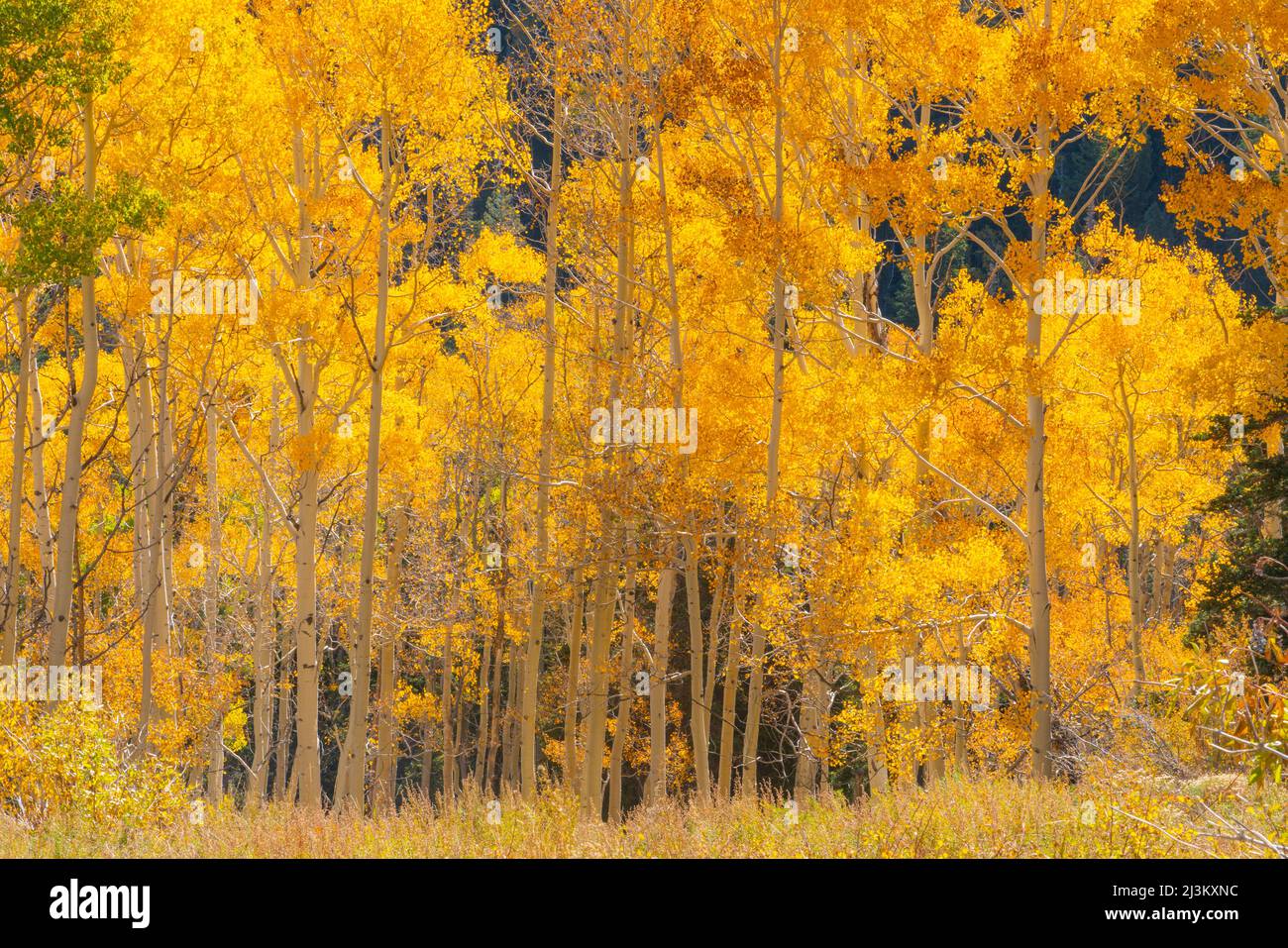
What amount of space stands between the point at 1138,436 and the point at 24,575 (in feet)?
72.0

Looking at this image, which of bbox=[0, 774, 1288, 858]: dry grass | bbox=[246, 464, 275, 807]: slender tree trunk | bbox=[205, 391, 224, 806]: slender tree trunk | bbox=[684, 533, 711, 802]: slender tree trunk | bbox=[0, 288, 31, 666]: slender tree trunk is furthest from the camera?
bbox=[246, 464, 275, 807]: slender tree trunk

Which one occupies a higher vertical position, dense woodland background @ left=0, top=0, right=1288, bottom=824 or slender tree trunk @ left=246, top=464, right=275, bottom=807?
dense woodland background @ left=0, top=0, right=1288, bottom=824

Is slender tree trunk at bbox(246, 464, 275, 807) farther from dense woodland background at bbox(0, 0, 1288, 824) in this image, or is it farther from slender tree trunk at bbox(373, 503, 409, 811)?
slender tree trunk at bbox(373, 503, 409, 811)

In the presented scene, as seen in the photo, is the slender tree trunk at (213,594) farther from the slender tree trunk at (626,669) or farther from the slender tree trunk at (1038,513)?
the slender tree trunk at (1038,513)

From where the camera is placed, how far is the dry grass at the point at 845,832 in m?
7.36

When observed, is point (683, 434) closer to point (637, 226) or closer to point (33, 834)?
point (637, 226)

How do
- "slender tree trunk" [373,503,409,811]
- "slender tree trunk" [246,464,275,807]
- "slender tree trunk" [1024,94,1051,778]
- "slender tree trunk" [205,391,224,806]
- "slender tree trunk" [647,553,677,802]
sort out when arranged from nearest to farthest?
1. "slender tree trunk" [1024,94,1051,778]
2. "slender tree trunk" [647,553,677,802]
3. "slender tree trunk" [373,503,409,811]
4. "slender tree trunk" [205,391,224,806]
5. "slender tree trunk" [246,464,275,807]

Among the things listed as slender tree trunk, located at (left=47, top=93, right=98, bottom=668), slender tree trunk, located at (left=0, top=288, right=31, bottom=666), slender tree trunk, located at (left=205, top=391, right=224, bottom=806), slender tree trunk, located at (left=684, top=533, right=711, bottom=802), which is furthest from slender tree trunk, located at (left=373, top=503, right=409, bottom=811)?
slender tree trunk, located at (left=47, top=93, right=98, bottom=668)

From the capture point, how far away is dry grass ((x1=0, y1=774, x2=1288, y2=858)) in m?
7.36

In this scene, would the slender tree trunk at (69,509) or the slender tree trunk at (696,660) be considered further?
the slender tree trunk at (696,660)

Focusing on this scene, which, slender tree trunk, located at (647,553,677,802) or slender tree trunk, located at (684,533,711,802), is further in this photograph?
slender tree trunk, located at (684,533,711,802)

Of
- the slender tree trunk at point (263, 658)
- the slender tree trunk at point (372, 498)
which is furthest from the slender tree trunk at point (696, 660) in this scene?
the slender tree trunk at point (263, 658)

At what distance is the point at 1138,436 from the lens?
23.1 metres
